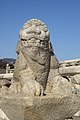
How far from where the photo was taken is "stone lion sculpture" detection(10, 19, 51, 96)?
15.7 ft

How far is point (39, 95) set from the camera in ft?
14.1

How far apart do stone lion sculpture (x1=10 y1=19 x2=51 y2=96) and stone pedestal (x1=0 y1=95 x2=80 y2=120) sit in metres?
0.47

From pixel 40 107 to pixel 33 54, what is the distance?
3.30 ft

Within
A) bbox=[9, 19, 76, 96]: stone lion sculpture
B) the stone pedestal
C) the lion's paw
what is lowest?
the stone pedestal

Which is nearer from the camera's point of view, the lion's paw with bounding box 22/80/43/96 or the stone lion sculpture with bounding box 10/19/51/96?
the lion's paw with bounding box 22/80/43/96

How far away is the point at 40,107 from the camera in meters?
4.09

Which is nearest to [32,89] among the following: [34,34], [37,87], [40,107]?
[37,87]

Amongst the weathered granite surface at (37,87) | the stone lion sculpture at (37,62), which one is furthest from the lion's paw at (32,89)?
the stone lion sculpture at (37,62)

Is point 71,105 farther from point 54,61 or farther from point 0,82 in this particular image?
point 0,82

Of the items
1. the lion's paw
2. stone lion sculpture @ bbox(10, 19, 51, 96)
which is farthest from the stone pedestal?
stone lion sculpture @ bbox(10, 19, 51, 96)

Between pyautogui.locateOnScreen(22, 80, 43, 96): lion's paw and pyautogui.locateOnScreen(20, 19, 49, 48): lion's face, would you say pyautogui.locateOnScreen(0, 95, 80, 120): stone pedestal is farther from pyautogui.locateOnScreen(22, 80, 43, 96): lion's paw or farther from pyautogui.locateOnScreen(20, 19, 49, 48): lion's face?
pyautogui.locateOnScreen(20, 19, 49, 48): lion's face

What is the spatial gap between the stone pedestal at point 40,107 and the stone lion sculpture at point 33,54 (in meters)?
0.47

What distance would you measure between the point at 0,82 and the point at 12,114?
1.61 meters

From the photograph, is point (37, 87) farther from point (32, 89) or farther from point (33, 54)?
point (33, 54)
